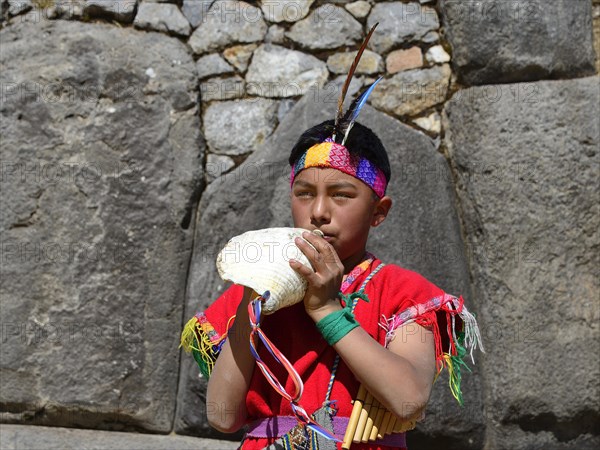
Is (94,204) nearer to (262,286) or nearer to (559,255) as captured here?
(262,286)

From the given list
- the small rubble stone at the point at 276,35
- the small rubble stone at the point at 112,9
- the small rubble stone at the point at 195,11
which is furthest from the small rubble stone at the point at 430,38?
the small rubble stone at the point at 112,9

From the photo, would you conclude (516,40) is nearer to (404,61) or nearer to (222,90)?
(404,61)

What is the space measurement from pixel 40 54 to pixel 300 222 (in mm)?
1484

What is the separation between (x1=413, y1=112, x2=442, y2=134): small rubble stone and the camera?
292 centimetres

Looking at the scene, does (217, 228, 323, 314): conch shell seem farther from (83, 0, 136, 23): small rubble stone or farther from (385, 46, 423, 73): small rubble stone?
(83, 0, 136, 23): small rubble stone

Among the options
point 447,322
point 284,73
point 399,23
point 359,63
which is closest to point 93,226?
point 284,73

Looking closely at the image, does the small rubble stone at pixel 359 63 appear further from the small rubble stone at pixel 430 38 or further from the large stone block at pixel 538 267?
the large stone block at pixel 538 267

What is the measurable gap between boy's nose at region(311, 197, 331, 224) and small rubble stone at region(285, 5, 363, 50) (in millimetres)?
1263

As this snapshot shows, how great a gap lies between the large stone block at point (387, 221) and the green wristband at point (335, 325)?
1072 millimetres

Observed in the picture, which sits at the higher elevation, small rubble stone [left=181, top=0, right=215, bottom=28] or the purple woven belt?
small rubble stone [left=181, top=0, right=215, bottom=28]

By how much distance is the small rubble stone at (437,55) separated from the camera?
2941mm

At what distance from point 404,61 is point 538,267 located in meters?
0.85

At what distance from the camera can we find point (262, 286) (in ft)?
5.23

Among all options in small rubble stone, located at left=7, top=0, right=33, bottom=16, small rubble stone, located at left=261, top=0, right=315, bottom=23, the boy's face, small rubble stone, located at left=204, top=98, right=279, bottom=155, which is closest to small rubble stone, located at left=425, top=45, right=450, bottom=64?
small rubble stone, located at left=261, top=0, right=315, bottom=23
